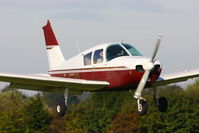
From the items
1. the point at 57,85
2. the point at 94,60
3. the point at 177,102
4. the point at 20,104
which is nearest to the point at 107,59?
the point at 94,60

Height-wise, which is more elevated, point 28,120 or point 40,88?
point 28,120

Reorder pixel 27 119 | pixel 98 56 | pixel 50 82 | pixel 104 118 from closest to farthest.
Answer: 1. pixel 98 56
2. pixel 50 82
3. pixel 27 119
4. pixel 104 118

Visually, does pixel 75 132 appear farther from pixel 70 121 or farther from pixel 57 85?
pixel 57 85

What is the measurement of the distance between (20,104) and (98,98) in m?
15.5

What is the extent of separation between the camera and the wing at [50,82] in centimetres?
2288

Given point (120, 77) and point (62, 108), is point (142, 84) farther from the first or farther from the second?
point (62, 108)

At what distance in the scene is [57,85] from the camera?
24375 mm

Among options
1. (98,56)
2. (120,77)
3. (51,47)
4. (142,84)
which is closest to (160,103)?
(142,84)

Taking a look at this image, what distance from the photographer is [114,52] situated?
2280cm

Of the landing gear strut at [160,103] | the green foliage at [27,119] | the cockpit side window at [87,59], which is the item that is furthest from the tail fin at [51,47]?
the green foliage at [27,119]

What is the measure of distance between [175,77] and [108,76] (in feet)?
10.8

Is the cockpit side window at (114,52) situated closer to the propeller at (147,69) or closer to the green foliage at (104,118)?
the propeller at (147,69)

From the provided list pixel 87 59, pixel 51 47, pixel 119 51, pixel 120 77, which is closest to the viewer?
pixel 120 77

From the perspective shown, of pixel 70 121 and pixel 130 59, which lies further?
pixel 70 121
